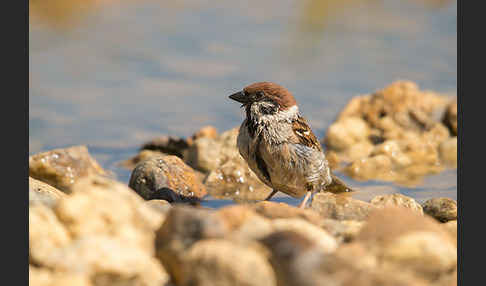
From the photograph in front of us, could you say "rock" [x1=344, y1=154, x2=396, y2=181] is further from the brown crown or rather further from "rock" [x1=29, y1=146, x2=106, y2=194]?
"rock" [x1=29, y1=146, x2=106, y2=194]

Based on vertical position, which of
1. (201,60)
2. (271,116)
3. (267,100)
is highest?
(201,60)

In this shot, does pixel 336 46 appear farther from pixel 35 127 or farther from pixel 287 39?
pixel 35 127

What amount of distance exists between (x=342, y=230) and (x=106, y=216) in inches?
53.3

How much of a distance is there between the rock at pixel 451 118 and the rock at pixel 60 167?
16.3ft

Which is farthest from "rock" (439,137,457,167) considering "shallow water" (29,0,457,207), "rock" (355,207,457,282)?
"rock" (355,207,457,282)

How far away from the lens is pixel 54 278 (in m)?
3.10

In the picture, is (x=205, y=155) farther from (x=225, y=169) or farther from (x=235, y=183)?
(x=235, y=183)

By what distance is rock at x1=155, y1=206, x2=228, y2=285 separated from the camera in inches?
126

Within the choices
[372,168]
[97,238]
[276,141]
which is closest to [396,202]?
[276,141]

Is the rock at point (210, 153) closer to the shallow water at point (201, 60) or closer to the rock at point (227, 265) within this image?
the shallow water at point (201, 60)

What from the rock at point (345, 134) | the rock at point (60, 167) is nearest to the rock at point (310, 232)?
the rock at point (60, 167)

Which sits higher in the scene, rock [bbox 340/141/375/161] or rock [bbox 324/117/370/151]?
rock [bbox 324/117/370/151]

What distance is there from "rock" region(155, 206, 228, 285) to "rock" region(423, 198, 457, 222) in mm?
3076

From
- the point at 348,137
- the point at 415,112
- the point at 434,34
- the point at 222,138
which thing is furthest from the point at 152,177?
the point at 434,34
